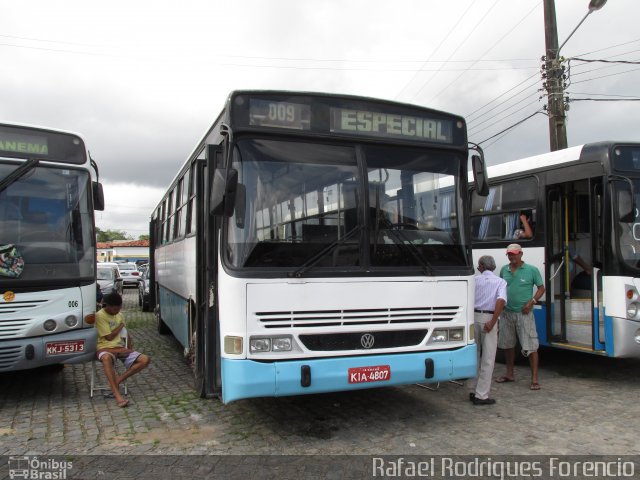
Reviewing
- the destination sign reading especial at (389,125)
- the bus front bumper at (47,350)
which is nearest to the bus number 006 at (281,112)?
the destination sign reading especial at (389,125)

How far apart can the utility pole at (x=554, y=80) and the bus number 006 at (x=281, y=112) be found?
10.8m

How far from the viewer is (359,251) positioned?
17.1ft

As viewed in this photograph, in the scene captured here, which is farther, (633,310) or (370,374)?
(633,310)

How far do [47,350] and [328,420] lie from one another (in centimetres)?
334

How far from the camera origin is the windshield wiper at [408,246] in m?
5.35

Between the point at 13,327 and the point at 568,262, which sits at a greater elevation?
the point at 568,262

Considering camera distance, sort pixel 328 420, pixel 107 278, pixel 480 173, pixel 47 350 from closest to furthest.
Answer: pixel 328 420, pixel 480 173, pixel 47 350, pixel 107 278

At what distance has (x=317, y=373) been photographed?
4906 millimetres

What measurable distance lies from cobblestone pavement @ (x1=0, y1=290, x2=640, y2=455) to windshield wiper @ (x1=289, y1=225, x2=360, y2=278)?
A: 1600 millimetres

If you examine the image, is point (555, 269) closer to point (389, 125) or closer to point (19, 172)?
point (389, 125)

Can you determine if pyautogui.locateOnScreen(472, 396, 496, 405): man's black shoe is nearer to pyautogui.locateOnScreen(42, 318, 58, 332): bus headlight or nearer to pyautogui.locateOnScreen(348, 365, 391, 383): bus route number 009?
pyautogui.locateOnScreen(348, 365, 391, 383): bus route number 009

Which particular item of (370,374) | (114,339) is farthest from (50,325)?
(370,374)

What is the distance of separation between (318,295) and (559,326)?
4.99m

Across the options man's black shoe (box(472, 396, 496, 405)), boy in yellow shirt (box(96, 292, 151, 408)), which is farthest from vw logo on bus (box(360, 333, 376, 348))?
boy in yellow shirt (box(96, 292, 151, 408))
